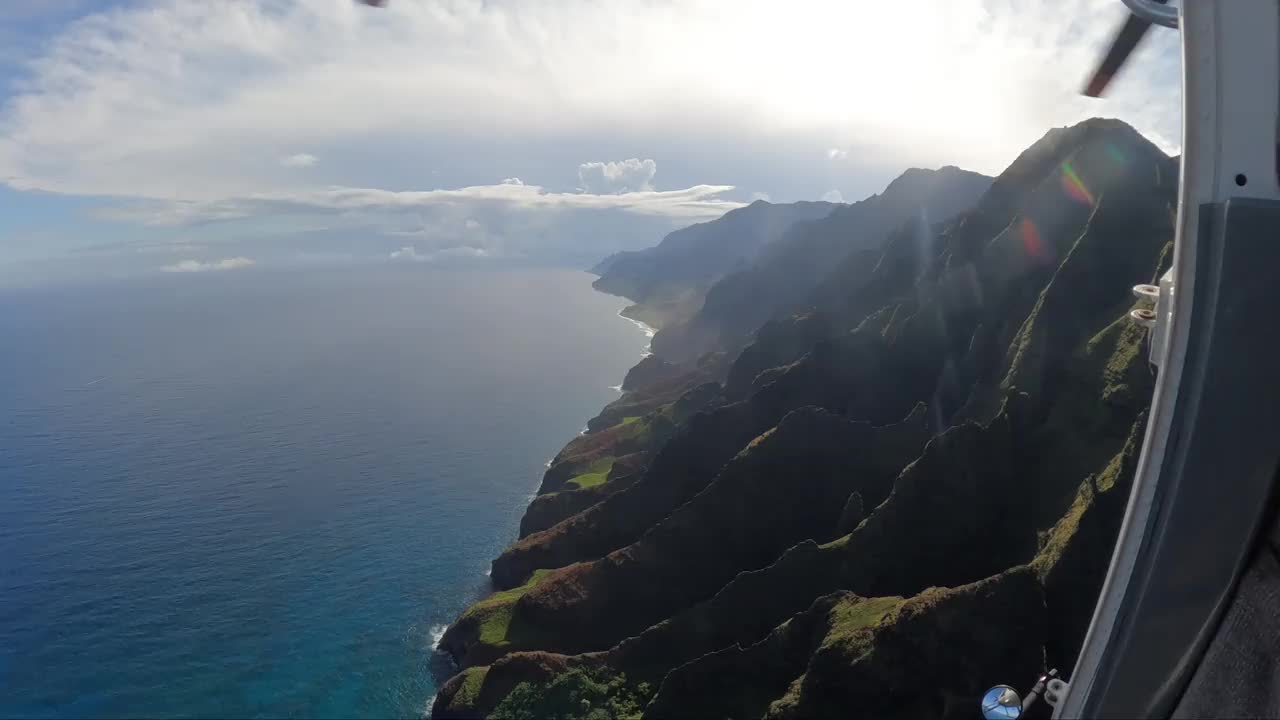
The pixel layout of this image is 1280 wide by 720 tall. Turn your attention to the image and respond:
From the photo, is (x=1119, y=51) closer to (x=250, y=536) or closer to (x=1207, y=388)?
(x=1207, y=388)

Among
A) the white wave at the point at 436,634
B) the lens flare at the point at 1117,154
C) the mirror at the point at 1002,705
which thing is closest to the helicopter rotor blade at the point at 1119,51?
the mirror at the point at 1002,705

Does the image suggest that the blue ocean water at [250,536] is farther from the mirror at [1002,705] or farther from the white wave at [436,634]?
the mirror at [1002,705]

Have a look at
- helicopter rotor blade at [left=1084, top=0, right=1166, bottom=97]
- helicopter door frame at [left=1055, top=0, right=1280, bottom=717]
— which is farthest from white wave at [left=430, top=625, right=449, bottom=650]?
helicopter rotor blade at [left=1084, top=0, right=1166, bottom=97]

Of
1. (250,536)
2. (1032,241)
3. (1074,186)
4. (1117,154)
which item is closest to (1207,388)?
(1032,241)

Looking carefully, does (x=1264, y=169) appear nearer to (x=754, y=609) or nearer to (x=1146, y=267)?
(x=754, y=609)

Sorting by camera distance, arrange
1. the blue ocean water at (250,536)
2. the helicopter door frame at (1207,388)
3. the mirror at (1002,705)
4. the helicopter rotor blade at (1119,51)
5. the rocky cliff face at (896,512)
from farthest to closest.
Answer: the blue ocean water at (250,536) < the rocky cliff face at (896,512) < the mirror at (1002,705) < the helicopter rotor blade at (1119,51) < the helicopter door frame at (1207,388)

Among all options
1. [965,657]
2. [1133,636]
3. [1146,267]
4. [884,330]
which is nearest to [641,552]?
[965,657]

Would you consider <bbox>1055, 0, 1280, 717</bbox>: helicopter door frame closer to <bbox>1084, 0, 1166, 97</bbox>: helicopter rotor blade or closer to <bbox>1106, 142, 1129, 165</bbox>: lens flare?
<bbox>1084, 0, 1166, 97</bbox>: helicopter rotor blade
